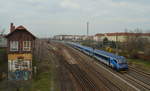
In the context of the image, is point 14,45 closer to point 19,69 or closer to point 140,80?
point 19,69

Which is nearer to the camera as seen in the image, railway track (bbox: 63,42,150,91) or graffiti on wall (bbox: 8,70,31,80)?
railway track (bbox: 63,42,150,91)

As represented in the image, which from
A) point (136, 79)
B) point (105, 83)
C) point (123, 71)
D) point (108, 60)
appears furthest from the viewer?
point (108, 60)

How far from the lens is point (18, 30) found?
25.9m

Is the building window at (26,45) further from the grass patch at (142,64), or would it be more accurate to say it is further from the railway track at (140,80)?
the grass patch at (142,64)

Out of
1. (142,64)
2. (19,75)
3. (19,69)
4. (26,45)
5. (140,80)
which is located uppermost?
(26,45)

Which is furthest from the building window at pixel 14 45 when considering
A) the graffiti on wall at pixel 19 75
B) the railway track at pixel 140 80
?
the railway track at pixel 140 80

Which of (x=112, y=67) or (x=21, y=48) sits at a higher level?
(x=21, y=48)

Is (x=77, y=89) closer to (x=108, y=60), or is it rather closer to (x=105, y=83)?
(x=105, y=83)

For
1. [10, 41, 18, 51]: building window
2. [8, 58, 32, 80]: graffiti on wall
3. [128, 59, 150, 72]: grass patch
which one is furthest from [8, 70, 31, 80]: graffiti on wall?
[128, 59, 150, 72]: grass patch

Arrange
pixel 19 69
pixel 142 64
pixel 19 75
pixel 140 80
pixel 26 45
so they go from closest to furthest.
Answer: pixel 140 80, pixel 19 75, pixel 19 69, pixel 26 45, pixel 142 64

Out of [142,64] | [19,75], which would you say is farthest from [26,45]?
[142,64]

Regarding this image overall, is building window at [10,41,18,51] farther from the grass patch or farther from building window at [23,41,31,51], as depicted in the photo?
the grass patch

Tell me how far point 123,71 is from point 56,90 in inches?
591

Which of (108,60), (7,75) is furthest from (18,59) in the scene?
(108,60)
